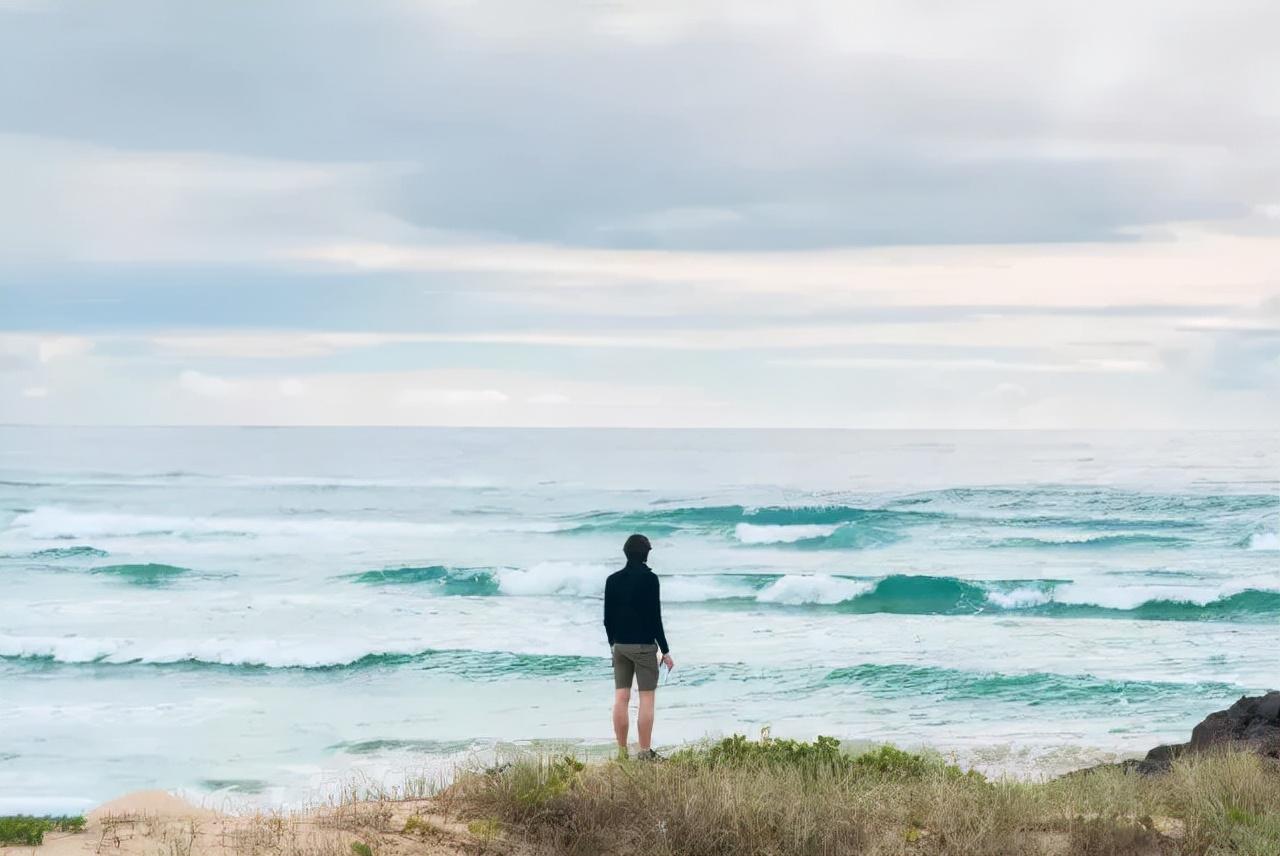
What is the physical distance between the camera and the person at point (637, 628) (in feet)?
31.9

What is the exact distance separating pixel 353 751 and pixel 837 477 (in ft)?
152

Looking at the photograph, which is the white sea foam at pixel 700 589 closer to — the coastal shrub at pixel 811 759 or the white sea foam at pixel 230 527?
the white sea foam at pixel 230 527

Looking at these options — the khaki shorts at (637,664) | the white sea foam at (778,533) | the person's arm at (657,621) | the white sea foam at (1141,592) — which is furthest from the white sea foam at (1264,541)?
the person's arm at (657,621)

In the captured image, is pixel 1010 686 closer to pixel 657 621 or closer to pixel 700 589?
pixel 657 621

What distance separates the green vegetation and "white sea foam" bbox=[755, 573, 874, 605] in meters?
22.6

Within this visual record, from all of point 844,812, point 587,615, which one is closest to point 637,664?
point 844,812

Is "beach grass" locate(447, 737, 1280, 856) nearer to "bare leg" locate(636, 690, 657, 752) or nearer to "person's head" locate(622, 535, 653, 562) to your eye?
"bare leg" locate(636, 690, 657, 752)

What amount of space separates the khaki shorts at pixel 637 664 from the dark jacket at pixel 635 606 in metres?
0.06

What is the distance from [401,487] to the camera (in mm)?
56688

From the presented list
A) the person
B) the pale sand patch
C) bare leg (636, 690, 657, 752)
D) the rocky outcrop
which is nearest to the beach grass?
the pale sand patch

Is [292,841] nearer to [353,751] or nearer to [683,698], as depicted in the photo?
[353,751]

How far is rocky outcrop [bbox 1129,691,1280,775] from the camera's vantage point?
10.3 meters

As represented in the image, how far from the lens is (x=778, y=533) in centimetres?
4050

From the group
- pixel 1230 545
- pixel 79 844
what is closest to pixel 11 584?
pixel 79 844
